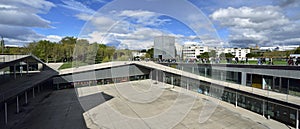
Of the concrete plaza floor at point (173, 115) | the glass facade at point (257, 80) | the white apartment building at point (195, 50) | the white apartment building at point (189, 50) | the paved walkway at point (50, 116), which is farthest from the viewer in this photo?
the white apartment building at point (189, 50)

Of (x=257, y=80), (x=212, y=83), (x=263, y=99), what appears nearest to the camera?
(x=263, y=99)

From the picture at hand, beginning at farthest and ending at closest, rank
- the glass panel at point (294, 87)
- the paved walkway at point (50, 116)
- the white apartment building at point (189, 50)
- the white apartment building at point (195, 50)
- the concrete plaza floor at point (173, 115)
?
1. the white apartment building at point (189, 50)
2. the white apartment building at point (195, 50)
3. the paved walkway at point (50, 116)
4. the concrete plaza floor at point (173, 115)
5. the glass panel at point (294, 87)

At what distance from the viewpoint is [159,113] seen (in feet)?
27.9

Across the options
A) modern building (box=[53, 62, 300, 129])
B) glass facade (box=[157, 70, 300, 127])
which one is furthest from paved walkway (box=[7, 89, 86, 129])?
Answer: glass facade (box=[157, 70, 300, 127])

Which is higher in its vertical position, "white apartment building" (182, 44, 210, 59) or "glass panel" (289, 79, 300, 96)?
"white apartment building" (182, 44, 210, 59)

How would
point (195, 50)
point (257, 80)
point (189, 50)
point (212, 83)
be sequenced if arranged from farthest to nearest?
point (195, 50), point (189, 50), point (212, 83), point (257, 80)

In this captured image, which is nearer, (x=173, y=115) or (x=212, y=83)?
(x=173, y=115)

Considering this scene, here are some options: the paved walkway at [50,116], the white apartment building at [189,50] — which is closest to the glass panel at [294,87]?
the white apartment building at [189,50]

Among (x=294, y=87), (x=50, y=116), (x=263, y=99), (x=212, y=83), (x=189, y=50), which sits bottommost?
(x=50, y=116)

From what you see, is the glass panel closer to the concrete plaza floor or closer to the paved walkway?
the concrete plaza floor

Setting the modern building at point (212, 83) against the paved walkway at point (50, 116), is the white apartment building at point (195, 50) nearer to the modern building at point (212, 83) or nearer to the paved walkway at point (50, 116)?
the modern building at point (212, 83)

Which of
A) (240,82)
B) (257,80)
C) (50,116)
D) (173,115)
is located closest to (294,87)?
(257,80)

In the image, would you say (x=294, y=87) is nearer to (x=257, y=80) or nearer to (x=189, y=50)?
(x=257, y=80)

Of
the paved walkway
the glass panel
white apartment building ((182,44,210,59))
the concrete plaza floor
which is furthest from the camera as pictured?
white apartment building ((182,44,210,59))
